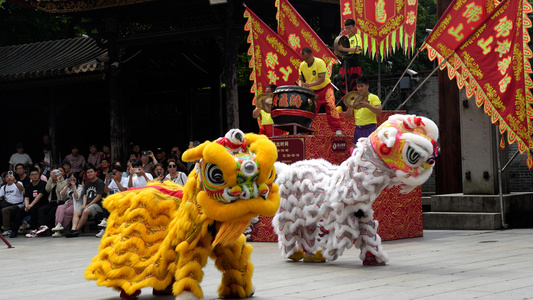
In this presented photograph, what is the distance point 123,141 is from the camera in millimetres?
16672

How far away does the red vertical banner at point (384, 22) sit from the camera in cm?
1194

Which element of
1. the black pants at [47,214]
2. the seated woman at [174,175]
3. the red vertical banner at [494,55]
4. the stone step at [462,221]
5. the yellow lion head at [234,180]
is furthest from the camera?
the black pants at [47,214]

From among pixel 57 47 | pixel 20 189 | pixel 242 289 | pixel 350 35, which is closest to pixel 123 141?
pixel 20 189

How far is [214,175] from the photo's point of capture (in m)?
5.53

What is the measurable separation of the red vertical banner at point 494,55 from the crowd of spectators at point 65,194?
5.04 meters

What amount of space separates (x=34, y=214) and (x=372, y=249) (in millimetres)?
8880

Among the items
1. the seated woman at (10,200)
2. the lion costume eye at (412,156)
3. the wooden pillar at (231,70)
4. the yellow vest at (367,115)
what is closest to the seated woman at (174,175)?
the wooden pillar at (231,70)

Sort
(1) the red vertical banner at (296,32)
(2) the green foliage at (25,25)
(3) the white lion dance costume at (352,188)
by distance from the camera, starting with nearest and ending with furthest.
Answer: (3) the white lion dance costume at (352,188) < (1) the red vertical banner at (296,32) < (2) the green foliage at (25,25)

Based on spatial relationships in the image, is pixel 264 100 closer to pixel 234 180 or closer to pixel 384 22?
pixel 384 22

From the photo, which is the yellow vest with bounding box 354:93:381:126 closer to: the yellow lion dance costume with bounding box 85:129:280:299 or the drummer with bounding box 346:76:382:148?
the drummer with bounding box 346:76:382:148

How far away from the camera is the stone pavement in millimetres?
5949

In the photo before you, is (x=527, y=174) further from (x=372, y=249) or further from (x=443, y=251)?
(x=372, y=249)

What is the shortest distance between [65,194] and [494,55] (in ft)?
26.7

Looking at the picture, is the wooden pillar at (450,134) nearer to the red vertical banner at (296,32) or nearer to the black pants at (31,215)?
the red vertical banner at (296,32)
